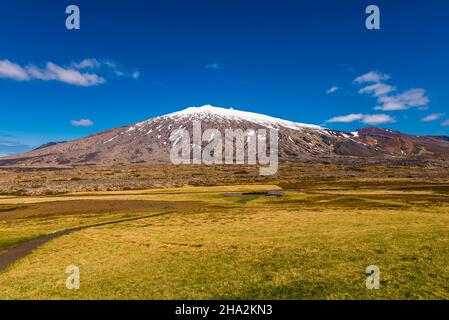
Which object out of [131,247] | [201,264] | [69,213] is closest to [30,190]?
[69,213]

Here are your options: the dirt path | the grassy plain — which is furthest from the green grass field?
the dirt path

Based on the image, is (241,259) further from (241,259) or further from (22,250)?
(22,250)

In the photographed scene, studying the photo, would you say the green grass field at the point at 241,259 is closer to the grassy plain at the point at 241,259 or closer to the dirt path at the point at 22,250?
the grassy plain at the point at 241,259

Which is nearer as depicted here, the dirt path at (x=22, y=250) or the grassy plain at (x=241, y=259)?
the grassy plain at (x=241, y=259)

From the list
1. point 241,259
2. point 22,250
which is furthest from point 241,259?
Answer: point 22,250

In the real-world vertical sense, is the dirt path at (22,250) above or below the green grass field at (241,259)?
below

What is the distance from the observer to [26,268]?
2712cm

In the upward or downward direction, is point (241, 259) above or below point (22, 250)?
above

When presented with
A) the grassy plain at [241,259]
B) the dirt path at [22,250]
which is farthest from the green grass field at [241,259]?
the dirt path at [22,250]

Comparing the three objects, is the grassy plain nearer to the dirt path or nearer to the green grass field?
the green grass field

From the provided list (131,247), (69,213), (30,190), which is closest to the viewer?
(131,247)

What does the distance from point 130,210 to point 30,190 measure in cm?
7011

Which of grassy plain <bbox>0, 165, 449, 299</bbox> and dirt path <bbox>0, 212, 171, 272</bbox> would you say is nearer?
grassy plain <bbox>0, 165, 449, 299</bbox>
